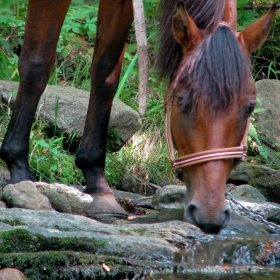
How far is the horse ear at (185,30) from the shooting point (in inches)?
117

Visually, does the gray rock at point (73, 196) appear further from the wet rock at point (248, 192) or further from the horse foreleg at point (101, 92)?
the wet rock at point (248, 192)

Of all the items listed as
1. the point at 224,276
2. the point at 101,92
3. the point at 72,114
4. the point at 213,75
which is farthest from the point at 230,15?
the point at 72,114

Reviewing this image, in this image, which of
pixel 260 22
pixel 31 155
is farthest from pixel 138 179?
pixel 260 22

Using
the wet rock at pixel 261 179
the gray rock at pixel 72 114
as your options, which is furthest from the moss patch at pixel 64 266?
the wet rock at pixel 261 179

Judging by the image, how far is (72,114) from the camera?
216 inches

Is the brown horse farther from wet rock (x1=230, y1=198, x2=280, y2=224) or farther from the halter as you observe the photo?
wet rock (x1=230, y1=198, x2=280, y2=224)

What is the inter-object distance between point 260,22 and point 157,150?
9.77 feet

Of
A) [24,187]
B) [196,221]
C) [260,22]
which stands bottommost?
[24,187]

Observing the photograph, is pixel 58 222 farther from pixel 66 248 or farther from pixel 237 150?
pixel 237 150

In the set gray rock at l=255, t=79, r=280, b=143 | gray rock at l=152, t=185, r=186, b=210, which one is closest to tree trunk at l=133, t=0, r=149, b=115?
gray rock at l=152, t=185, r=186, b=210

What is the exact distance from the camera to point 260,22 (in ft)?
10.00

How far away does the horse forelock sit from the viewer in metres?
2.81

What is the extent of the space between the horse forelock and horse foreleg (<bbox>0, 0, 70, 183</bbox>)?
1400mm

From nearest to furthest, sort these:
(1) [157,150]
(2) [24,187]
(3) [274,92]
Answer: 1. (2) [24,187]
2. (1) [157,150]
3. (3) [274,92]
